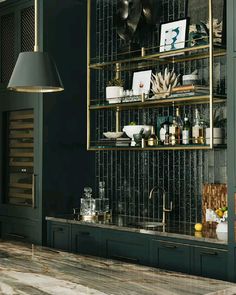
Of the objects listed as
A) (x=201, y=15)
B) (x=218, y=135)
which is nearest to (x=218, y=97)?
(x=218, y=135)

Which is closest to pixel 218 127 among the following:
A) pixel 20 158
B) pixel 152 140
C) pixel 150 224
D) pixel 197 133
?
pixel 197 133

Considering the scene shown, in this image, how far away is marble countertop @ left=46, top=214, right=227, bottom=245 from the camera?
3.56m

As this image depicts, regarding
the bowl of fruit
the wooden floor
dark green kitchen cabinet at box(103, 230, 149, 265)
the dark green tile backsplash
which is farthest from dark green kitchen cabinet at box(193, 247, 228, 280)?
the bowl of fruit

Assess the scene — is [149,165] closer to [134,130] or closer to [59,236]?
[134,130]

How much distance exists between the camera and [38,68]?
2771 mm

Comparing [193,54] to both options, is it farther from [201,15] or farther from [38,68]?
[38,68]

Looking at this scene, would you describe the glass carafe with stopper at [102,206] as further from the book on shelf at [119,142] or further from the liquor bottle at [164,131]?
the liquor bottle at [164,131]

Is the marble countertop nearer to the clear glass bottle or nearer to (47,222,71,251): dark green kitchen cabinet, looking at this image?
(47,222,71,251): dark green kitchen cabinet

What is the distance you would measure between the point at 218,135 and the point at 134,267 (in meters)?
1.56

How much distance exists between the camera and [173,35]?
4.34 m

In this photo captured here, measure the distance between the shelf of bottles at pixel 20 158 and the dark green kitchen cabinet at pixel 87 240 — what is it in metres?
0.59

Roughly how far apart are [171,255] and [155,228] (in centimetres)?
35

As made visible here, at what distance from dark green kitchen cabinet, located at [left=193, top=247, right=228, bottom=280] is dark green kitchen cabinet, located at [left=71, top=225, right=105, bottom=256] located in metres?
0.95

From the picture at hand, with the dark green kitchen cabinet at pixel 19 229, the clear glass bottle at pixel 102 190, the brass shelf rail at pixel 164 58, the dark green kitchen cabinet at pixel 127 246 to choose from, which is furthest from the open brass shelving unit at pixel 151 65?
the dark green kitchen cabinet at pixel 19 229
